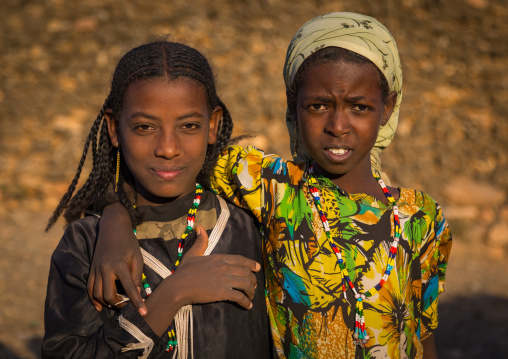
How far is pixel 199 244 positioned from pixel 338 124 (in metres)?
0.68

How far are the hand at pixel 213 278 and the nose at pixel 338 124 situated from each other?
22.3 inches

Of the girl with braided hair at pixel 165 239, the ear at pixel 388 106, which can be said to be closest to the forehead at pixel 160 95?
the girl with braided hair at pixel 165 239

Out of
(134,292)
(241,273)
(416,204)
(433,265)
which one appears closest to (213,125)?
(241,273)

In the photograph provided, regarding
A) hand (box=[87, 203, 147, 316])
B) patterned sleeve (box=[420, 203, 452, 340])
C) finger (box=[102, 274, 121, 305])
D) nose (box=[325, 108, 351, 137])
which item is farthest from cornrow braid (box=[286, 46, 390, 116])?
finger (box=[102, 274, 121, 305])

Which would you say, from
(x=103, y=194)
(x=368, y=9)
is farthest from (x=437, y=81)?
(x=103, y=194)

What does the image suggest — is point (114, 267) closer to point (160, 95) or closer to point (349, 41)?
point (160, 95)

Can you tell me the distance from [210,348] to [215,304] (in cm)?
16

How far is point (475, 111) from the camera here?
706cm

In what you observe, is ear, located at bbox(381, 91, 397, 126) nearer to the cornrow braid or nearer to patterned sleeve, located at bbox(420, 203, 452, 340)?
the cornrow braid

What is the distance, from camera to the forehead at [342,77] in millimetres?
2066

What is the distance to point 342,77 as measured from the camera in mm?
2066

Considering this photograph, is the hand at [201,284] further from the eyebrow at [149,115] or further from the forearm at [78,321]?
the eyebrow at [149,115]

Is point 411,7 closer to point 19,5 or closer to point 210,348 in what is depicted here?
point 19,5

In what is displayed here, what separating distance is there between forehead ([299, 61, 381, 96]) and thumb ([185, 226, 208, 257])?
666 mm
